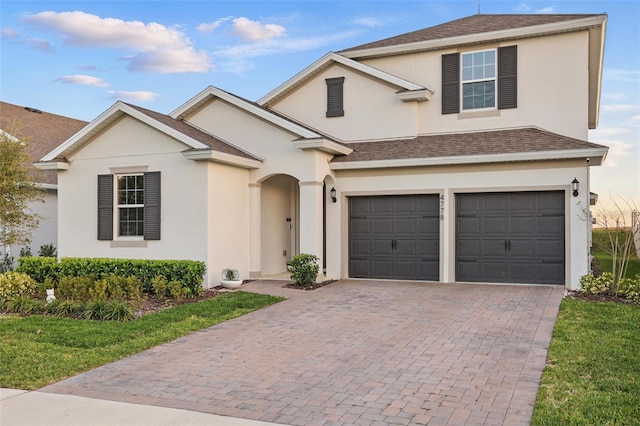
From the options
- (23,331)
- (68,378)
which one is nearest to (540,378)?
(68,378)

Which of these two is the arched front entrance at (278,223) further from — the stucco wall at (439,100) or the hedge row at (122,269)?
the hedge row at (122,269)

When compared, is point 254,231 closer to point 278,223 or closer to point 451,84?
point 278,223

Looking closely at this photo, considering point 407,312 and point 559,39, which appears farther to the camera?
point 559,39

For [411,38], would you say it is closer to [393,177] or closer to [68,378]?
[393,177]

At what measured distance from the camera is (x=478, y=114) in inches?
609

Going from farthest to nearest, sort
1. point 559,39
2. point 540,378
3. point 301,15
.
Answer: point 301,15 < point 559,39 < point 540,378

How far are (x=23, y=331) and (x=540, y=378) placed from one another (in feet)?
26.3

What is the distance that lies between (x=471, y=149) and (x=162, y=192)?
8.02 m

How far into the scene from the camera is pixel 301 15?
1600cm

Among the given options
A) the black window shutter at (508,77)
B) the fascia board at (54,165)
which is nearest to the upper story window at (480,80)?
the black window shutter at (508,77)

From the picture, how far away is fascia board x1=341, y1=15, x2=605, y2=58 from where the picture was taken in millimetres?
14359

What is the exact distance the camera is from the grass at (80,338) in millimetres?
7035

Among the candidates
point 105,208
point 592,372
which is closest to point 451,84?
point 105,208

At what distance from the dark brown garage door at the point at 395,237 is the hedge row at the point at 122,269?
15.3ft
